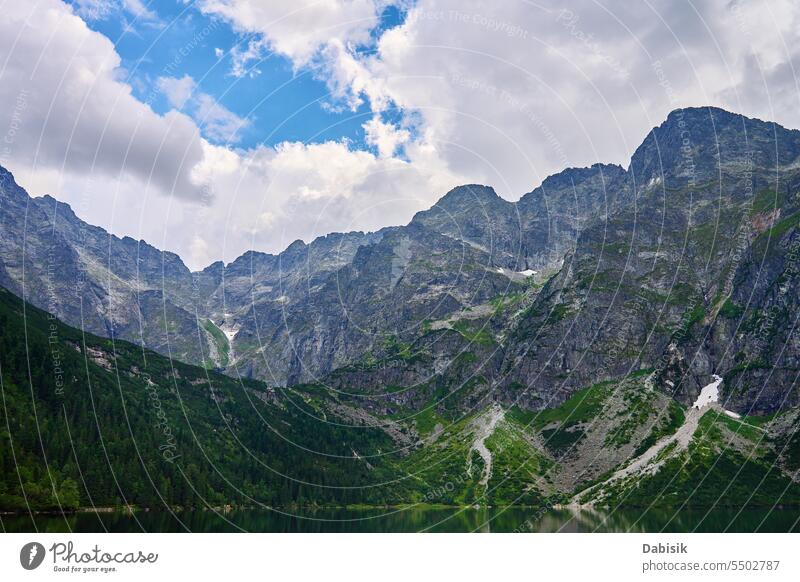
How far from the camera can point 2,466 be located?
139 m

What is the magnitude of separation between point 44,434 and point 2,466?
48.6m
